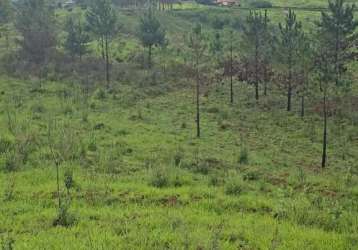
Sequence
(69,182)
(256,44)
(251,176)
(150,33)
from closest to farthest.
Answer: (69,182) < (251,176) < (256,44) < (150,33)

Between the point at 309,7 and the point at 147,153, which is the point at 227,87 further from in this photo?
the point at 309,7

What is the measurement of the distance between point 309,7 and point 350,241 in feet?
358

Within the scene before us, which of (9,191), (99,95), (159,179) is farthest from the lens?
(99,95)

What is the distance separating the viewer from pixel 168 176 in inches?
571

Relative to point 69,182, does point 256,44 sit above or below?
above

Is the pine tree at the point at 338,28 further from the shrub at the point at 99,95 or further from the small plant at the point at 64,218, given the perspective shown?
the small plant at the point at 64,218

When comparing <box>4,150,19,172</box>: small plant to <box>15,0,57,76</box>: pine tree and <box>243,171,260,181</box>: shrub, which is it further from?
<box>15,0,57,76</box>: pine tree

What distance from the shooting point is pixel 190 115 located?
36219 mm

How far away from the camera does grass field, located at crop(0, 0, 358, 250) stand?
9.36 metres

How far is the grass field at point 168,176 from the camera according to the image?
30.7 feet

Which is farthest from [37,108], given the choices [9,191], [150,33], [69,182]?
[150,33]

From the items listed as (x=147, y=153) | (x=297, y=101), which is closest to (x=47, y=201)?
(x=147, y=153)

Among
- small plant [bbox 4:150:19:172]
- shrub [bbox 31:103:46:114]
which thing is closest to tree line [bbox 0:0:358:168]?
shrub [bbox 31:103:46:114]

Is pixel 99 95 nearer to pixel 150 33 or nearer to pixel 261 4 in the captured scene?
pixel 150 33
